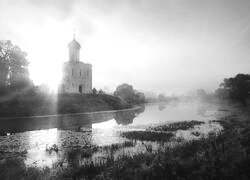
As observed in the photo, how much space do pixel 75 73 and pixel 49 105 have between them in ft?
60.7

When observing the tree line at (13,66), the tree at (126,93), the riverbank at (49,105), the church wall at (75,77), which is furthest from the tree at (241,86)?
the tree line at (13,66)

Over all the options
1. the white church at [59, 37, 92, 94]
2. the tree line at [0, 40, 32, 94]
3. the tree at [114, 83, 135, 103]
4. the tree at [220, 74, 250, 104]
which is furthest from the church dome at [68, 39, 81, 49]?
the tree at [220, 74, 250, 104]

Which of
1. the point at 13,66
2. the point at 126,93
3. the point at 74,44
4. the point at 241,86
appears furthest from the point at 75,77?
the point at 241,86

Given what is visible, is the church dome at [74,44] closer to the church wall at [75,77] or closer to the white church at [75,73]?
the white church at [75,73]

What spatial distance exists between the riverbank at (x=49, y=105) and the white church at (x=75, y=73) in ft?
19.6

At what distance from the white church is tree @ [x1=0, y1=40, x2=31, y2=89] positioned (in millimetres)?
12196

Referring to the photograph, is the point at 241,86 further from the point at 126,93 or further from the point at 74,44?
the point at 74,44

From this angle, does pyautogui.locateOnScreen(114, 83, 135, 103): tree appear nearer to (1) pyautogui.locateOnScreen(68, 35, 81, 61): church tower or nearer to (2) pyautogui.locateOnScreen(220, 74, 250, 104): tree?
(1) pyautogui.locateOnScreen(68, 35, 81, 61): church tower

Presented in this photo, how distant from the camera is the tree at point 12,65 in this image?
49375mm

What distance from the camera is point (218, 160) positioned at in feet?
24.7

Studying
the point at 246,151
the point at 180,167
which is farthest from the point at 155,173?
the point at 246,151

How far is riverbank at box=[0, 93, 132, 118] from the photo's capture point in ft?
132

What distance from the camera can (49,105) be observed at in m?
45.5

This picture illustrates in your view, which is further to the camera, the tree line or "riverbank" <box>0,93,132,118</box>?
the tree line
